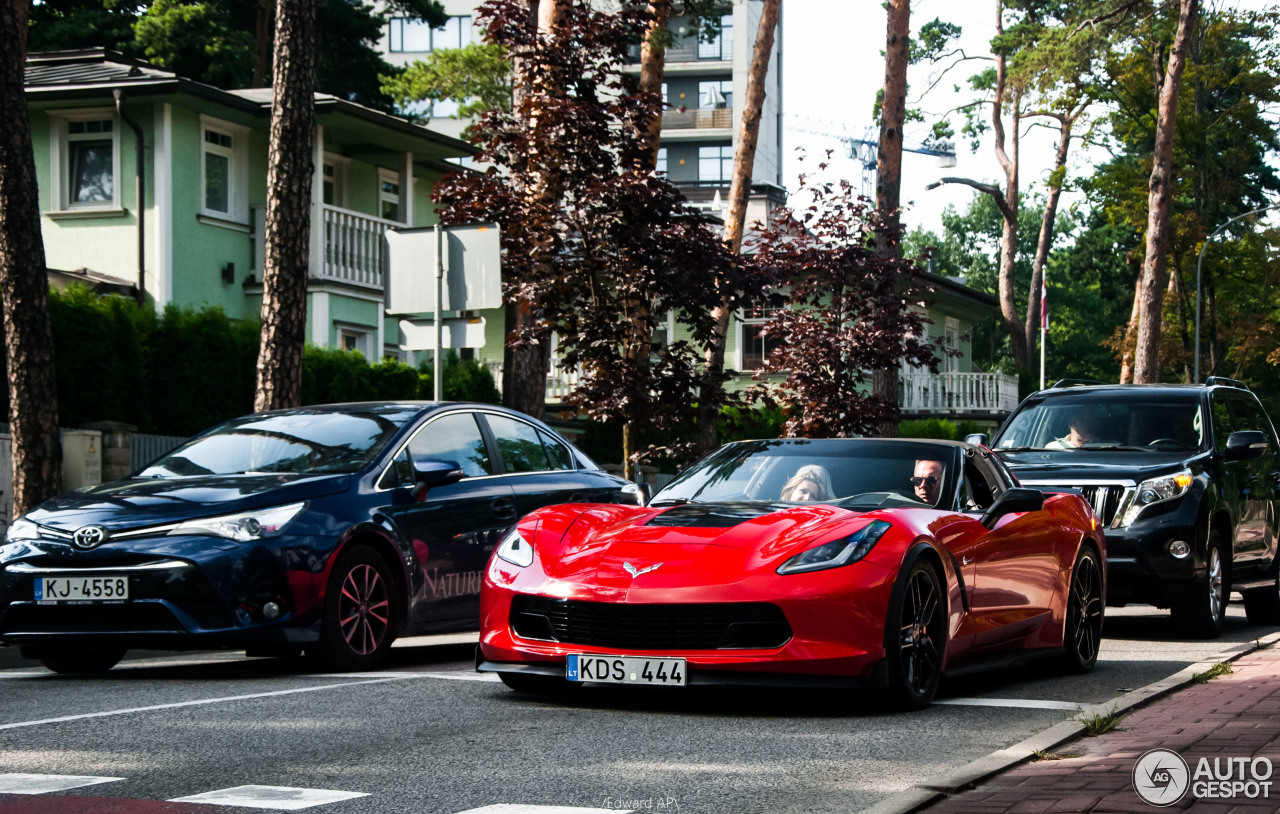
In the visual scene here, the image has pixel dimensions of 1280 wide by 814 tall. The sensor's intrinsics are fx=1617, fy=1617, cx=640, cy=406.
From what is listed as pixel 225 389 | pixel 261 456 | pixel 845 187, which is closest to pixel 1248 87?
pixel 845 187

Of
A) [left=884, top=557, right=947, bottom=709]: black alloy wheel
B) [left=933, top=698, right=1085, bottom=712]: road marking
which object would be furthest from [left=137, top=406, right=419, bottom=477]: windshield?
[left=933, top=698, right=1085, bottom=712]: road marking

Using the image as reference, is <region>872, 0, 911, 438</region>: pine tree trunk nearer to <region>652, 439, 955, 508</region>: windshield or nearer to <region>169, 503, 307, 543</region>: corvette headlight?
<region>652, 439, 955, 508</region>: windshield

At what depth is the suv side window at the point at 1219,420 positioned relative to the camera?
13.1 m

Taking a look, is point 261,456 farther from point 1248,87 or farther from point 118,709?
point 1248,87

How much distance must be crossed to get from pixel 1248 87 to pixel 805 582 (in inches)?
1736

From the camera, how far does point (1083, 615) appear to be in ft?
31.9

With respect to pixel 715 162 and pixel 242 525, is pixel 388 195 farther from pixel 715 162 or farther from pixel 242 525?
pixel 715 162

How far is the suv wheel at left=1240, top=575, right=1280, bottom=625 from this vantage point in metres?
14.1

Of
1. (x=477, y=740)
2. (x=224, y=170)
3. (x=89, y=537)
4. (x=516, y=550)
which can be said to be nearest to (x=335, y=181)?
(x=224, y=170)

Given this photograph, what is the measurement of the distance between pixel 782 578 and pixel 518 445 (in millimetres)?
4256

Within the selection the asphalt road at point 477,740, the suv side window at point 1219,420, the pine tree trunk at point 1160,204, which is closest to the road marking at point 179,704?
the asphalt road at point 477,740

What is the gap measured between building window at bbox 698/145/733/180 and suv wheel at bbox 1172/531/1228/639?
69524 mm

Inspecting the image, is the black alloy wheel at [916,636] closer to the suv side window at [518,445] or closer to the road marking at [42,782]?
the road marking at [42,782]

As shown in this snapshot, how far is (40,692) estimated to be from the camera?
853 cm
